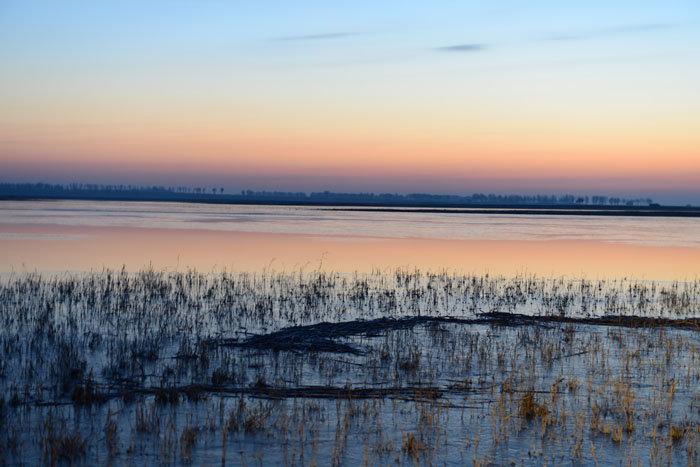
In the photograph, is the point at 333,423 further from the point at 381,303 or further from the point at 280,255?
the point at 280,255

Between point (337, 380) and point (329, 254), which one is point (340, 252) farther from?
point (337, 380)

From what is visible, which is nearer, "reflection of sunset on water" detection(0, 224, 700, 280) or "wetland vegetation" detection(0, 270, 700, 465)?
"wetland vegetation" detection(0, 270, 700, 465)

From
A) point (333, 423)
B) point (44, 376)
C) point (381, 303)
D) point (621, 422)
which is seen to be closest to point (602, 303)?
point (381, 303)

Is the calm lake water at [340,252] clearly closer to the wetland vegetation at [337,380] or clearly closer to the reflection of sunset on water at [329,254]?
the reflection of sunset on water at [329,254]

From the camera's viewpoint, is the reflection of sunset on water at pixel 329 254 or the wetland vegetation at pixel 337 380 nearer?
the wetland vegetation at pixel 337 380

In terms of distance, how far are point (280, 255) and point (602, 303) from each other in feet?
51.2

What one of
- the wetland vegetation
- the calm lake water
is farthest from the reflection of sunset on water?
the wetland vegetation

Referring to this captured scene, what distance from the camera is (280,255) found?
30625 millimetres

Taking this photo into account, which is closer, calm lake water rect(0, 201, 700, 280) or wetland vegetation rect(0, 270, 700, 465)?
wetland vegetation rect(0, 270, 700, 465)

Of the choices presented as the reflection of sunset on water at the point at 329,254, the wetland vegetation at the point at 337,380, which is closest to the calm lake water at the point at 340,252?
the reflection of sunset on water at the point at 329,254

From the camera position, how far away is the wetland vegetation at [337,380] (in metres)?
7.38

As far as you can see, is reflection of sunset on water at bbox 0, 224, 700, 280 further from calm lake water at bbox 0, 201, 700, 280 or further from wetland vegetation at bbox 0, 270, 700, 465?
wetland vegetation at bbox 0, 270, 700, 465

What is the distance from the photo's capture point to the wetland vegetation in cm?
738

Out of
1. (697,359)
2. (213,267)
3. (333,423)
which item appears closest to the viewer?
(333,423)
